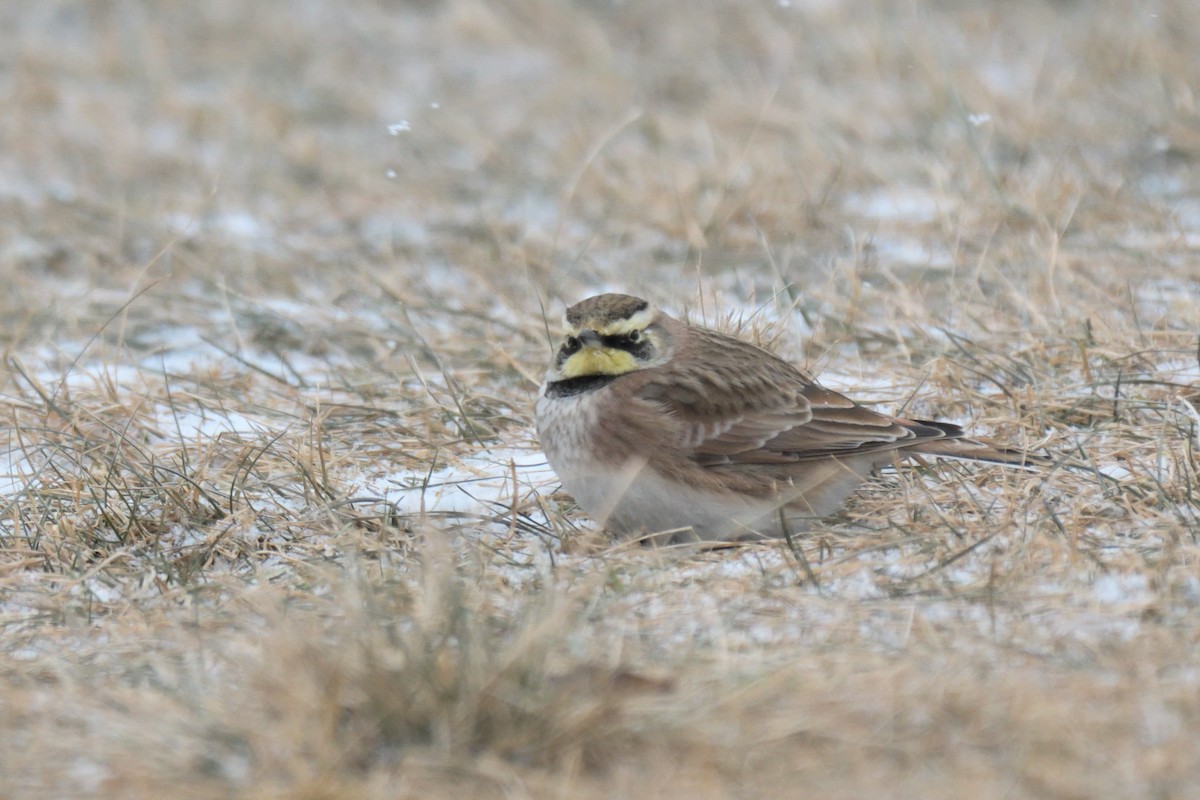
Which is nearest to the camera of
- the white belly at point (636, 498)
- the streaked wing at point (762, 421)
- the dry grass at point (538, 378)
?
the dry grass at point (538, 378)

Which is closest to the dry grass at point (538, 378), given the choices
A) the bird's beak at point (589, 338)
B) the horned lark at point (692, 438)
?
the horned lark at point (692, 438)

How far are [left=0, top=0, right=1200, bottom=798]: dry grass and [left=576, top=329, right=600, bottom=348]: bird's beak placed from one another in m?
0.53

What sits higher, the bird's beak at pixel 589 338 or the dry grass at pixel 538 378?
the bird's beak at pixel 589 338

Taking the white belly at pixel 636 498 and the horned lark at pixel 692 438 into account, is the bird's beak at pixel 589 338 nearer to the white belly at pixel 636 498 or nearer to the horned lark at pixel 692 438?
the horned lark at pixel 692 438

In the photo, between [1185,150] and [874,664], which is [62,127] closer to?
[1185,150]

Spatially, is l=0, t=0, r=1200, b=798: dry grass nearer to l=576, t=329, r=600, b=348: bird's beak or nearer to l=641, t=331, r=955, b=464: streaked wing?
l=641, t=331, r=955, b=464: streaked wing

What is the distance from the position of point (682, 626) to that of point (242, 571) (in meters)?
1.47

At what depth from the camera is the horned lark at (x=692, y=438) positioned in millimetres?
4633

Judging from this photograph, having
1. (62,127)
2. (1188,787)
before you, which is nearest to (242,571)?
(1188,787)

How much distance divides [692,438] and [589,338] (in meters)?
0.46

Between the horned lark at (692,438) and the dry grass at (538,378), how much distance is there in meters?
0.19

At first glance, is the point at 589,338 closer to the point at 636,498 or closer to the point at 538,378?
the point at 636,498

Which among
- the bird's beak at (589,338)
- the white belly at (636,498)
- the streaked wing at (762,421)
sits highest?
the bird's beak at (589,338)

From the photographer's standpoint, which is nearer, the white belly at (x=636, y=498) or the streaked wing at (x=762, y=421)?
the white belly at (x=636, y=498)
